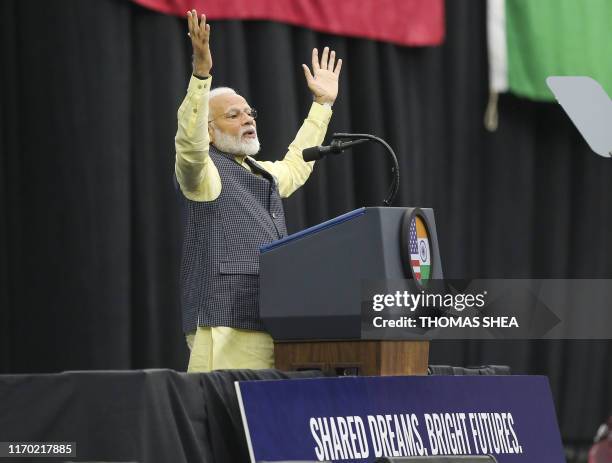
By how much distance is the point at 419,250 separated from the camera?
262 centimetres

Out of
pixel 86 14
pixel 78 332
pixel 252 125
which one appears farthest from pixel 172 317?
pixel 252 125

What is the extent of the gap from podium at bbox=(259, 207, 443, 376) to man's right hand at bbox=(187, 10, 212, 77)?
0.48 metres

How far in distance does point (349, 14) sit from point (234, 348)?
8.45 feet

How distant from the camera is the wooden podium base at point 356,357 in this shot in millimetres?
2520

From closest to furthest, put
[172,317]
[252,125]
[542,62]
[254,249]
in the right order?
[254,249], [252,125], [172,317], [542,62]

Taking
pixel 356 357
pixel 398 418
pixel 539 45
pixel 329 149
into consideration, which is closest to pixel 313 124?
pixel 329 149

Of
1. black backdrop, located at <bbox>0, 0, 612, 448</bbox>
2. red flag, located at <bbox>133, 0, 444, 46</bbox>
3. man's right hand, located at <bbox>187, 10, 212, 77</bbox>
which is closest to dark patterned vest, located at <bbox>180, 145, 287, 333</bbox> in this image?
man's right hand, located at <bbox>187, 10, 212, 77</bbox>

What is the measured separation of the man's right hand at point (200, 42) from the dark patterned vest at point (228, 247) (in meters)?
0.36

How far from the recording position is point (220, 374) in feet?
7.69

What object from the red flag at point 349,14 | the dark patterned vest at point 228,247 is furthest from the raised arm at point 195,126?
the red flag at point 349,14

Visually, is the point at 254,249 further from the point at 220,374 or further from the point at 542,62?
the point at 542,62

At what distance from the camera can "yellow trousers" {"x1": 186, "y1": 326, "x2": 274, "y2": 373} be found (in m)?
2.94

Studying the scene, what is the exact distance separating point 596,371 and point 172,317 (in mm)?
2482

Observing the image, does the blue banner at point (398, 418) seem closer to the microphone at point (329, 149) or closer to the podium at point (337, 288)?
the podium at point (337, 288)
